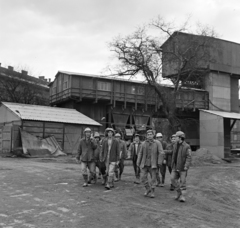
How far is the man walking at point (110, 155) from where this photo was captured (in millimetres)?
10023

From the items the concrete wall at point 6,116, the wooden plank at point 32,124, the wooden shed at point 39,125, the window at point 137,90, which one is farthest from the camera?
the window at point 137,90

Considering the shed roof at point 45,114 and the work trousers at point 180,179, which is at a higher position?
the shed roof at point 45,114

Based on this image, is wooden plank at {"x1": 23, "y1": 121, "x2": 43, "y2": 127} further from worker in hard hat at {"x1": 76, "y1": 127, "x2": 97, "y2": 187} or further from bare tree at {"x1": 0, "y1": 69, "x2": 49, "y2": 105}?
bare tree at {"x1": 0, "y1": 69, "x2": 49, "y2": 105}

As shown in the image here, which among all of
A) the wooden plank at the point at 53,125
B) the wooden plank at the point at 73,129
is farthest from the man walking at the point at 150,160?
the wooden plank at the point at 73,129

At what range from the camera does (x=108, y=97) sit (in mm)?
36031

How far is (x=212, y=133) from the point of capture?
33281 millimetres

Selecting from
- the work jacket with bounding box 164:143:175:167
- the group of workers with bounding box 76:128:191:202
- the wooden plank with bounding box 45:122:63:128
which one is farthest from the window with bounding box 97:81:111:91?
the work jacket with bounding box 164:143:175:167

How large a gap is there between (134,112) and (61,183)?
28114mm

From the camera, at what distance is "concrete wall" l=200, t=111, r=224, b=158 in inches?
1267

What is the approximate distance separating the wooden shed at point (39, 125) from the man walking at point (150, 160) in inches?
696

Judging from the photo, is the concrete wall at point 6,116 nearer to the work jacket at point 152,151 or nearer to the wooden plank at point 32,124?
the wooden plank at point 32,124

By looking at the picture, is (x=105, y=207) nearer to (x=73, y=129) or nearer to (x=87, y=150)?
(x=87, y=150)

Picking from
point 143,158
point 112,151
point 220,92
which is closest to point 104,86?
point 220,92

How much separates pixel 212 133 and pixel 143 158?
25711 millimetres
